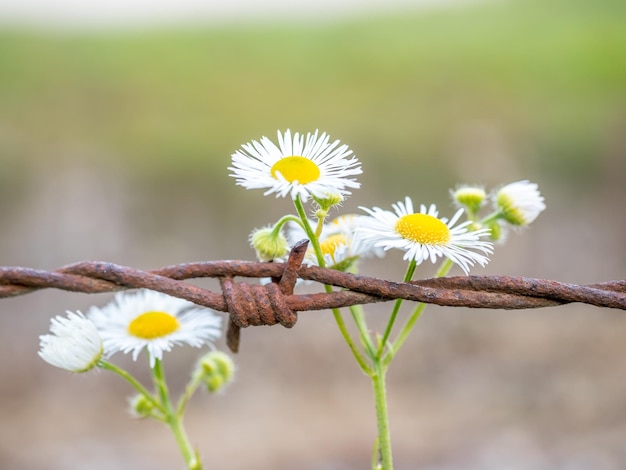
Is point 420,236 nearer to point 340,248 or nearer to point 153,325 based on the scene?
point 340,248

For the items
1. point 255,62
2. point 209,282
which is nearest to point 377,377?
point 209,282

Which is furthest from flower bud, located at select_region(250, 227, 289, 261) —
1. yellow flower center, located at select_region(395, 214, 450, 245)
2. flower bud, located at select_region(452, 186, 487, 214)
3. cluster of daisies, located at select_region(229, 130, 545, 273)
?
flower bud, located at select_region(452, 186, 487, 214)

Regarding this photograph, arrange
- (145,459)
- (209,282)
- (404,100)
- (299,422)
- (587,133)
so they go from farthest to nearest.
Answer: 1. (404,100)
2. (587,133)
3. (209,282)
4. (299,422)
5. (145,459)

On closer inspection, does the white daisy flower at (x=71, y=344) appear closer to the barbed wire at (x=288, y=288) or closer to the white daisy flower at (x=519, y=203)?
the barbed wire at (x=288, y=288)

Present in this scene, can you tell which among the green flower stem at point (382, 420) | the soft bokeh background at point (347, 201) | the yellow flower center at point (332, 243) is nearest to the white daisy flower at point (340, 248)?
the yellow flower center at point (332, 243)

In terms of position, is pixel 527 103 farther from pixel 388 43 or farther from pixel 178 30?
pixel 178 30

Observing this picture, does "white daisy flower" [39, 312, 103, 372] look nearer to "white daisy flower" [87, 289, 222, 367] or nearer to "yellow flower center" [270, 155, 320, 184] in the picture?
"white daisy flower" [87, 289, 222, 367]

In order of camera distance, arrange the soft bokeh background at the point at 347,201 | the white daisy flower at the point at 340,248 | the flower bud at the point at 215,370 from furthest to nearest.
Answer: the soft bokeh background at the point at 347,201, the flower bud at the point at 215,370, the white daisy flower at the point at 340,248
